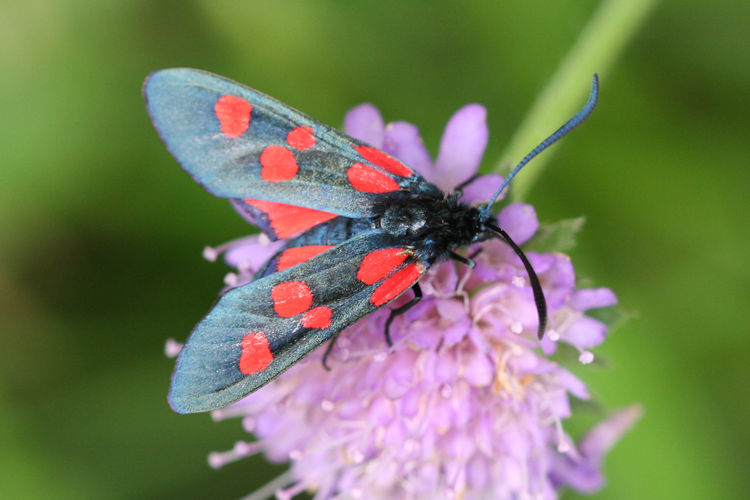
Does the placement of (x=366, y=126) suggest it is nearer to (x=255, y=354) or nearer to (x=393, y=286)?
(x=393, y=286)

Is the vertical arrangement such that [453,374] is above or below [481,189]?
below

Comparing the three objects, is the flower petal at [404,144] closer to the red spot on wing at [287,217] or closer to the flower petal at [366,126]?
the flower petal at [366,126]

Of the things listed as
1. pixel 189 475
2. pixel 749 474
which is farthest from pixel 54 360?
pixel 749 474

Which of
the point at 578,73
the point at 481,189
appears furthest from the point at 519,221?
the point at 578,73

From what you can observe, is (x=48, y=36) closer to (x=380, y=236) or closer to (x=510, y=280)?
(x=380, y=236)

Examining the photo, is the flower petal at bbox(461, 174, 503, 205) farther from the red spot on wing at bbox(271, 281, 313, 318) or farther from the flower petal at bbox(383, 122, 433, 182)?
the red spot on wing at bbox(271, 281, 313, 318)

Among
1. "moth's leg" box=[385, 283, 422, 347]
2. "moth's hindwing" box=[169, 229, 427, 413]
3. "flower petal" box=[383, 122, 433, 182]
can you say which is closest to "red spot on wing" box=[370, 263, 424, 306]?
"moth's hindwing" box=[169, 229, 427, 413]
